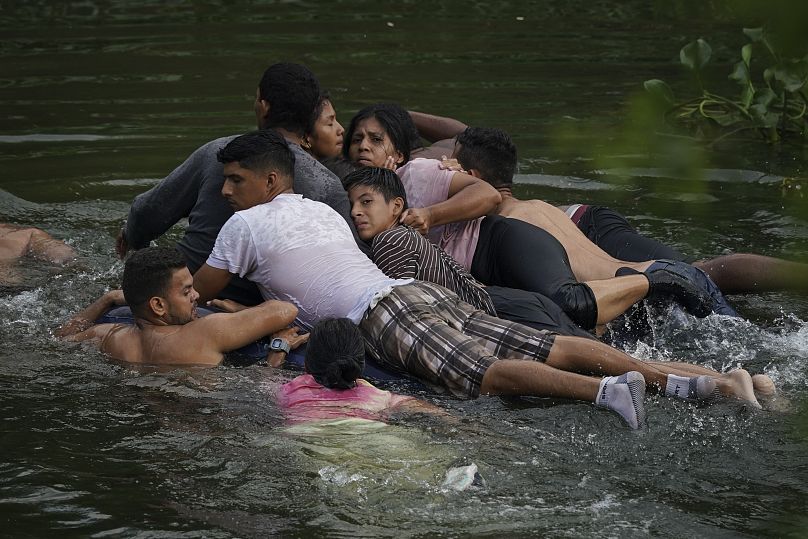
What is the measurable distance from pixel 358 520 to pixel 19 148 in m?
7.88

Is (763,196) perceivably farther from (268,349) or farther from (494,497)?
(494,497)

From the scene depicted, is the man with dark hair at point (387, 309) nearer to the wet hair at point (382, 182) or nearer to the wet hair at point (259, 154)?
the wet hair at point (259, 154)

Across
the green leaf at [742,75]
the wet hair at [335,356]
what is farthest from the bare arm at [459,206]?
the green leaf at [742,75]

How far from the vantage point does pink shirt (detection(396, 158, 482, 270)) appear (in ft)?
22.7

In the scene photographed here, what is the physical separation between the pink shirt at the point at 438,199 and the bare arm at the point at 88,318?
1.88 m

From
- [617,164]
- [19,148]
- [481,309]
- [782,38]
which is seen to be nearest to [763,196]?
[481,309]

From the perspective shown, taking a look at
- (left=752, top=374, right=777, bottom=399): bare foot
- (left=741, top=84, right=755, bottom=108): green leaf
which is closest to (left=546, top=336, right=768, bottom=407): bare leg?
(left=752, top=374, right=777, bottom=399): bare foot

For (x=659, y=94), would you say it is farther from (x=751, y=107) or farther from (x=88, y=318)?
(x=751, y=107)

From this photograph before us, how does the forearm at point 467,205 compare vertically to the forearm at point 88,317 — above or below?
above

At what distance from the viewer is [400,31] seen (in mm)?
15445

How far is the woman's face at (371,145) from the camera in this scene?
7297 mm

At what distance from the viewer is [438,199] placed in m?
7.04

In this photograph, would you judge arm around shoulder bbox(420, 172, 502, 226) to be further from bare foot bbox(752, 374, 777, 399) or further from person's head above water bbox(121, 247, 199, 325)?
bare foot bbox(752, 374, 777, 399)

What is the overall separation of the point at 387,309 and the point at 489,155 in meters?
1.93
